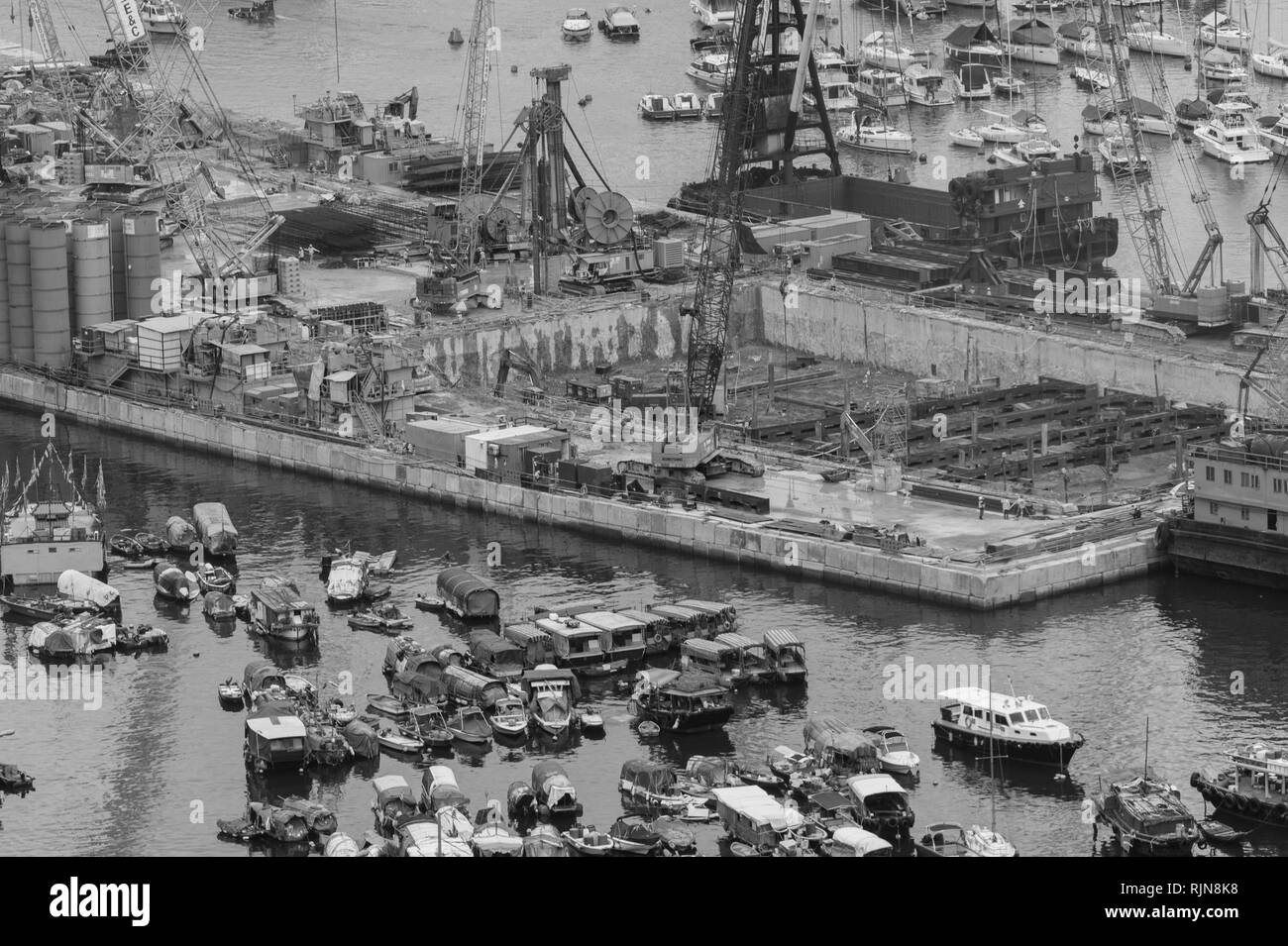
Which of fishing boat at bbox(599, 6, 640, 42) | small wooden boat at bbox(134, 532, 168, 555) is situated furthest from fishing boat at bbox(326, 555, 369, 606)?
fishing boat at bbox(599, 6, 640, 42)

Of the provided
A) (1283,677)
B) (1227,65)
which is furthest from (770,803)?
(1227,65)

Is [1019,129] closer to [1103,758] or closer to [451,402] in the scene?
[451,402]

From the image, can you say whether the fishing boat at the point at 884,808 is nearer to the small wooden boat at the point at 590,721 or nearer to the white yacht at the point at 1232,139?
the small wooden boat at the point at 590,721

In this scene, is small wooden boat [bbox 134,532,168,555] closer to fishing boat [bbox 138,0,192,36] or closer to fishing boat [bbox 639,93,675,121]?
fishing boat [bbox 639,93,675,121]

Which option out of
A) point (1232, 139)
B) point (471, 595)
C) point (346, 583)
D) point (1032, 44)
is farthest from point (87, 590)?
point (1032, 44)

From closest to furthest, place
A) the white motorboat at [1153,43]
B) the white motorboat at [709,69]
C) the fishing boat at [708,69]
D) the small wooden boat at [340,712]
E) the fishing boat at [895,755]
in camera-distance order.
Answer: the fishing boat at [895,755] < the small wooden boat at [340,712] < the fishing boat at [708,69] < the white motorboat at [709,69] < the white motorboat at [1153,43]

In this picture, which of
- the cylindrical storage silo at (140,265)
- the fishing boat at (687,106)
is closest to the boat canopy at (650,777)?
the cylindrical storage silo at (140,265)
